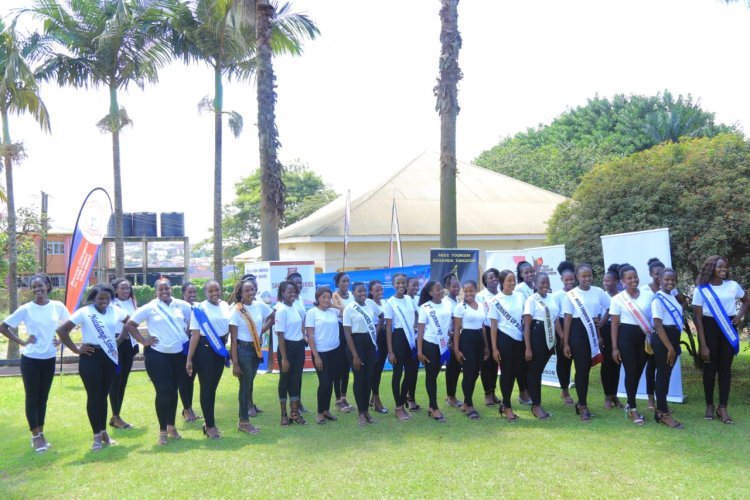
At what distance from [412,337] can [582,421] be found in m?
2.20

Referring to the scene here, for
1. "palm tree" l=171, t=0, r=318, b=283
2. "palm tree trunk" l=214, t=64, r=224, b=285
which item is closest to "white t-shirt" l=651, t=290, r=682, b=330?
"palm tree" l=171, t=0, r=318, b=283

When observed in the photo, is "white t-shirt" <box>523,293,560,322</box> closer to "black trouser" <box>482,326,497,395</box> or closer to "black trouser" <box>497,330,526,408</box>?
"black trouser" <box>497,330,526,408</box>

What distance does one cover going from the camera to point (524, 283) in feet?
29.9

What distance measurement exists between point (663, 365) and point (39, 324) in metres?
6.75

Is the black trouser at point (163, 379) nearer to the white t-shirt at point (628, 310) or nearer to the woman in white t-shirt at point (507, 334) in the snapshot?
the woman in white t-shirt at point (507, 334)

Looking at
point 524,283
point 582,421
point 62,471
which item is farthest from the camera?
point 524,283

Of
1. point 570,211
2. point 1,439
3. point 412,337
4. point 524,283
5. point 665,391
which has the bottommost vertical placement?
point 1,439

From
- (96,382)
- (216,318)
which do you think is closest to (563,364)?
(216,318)

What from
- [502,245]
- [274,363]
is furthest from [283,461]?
[502,245]

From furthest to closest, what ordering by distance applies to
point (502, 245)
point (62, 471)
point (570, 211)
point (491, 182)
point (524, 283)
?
point (491, 182) < point (502, 245) < point (570, 211) < point (524, 283) < point (62, 471)

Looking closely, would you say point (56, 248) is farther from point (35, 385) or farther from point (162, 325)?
point (162, 325)

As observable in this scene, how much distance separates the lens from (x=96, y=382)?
6941mm

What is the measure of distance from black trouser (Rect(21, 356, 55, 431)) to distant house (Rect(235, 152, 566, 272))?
11066mm

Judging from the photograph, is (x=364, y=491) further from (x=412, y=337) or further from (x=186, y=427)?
(x=186, y=427)
